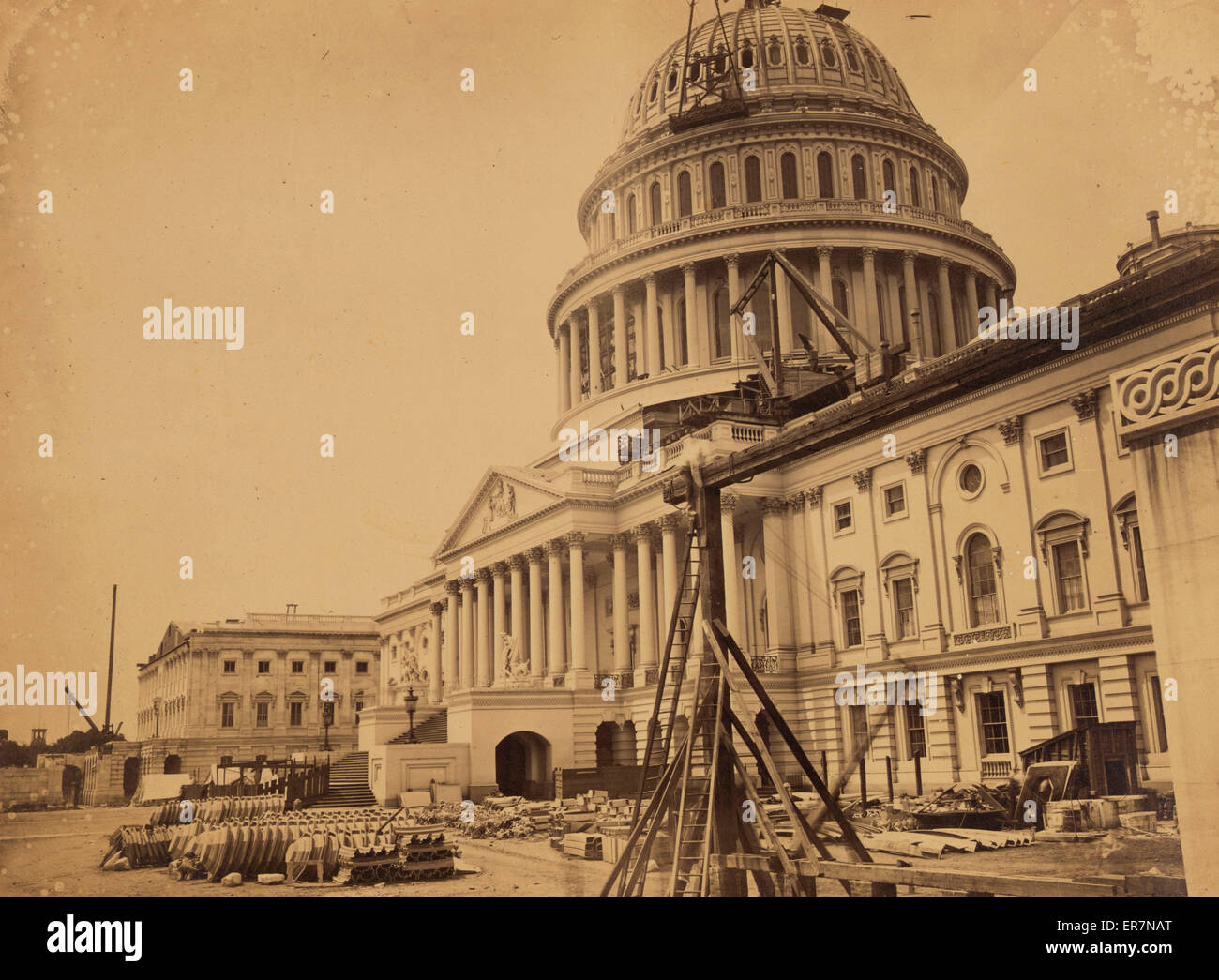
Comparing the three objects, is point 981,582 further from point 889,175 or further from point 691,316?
point 889,175

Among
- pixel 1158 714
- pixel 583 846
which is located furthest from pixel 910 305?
pixel 583 846

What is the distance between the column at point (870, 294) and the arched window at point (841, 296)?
2.32 feet

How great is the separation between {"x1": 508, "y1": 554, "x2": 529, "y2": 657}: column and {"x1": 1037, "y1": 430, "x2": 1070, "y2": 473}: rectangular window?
757 inches

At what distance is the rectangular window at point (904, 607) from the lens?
28359 mm

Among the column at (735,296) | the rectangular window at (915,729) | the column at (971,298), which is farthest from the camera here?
the column at (971,298)

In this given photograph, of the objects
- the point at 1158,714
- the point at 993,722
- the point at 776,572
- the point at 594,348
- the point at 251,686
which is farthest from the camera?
the point at 594,348

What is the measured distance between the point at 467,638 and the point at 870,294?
1991 centimetres

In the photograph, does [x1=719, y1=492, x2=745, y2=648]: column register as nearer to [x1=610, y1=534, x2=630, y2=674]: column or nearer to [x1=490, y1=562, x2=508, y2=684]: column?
[x1=610, y1=534, x2=630, y2=674]: column

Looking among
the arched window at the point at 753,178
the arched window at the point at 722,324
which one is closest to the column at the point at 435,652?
the arched window at the point at 722,324

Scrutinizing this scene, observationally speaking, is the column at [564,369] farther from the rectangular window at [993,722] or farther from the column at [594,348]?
the rectangular window at [993,722]

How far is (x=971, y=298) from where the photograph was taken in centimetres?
4488

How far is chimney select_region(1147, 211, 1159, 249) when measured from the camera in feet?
56.3
